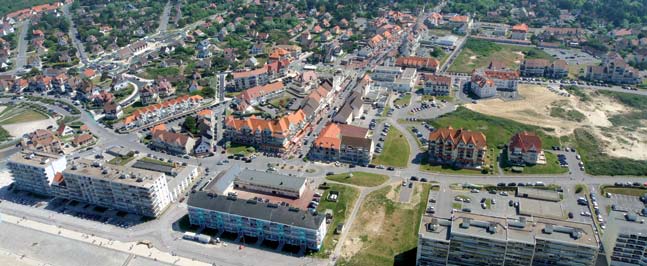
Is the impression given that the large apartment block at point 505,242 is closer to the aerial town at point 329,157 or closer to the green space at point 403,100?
the aerial town at point 329,157

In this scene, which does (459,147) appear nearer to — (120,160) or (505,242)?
(505,242)

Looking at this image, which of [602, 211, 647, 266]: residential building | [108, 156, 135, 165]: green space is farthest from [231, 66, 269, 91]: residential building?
[602, 211, 647, 266]: residential building

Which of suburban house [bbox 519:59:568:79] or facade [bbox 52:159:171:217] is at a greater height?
suburban house [bbox 519:59:568:79]

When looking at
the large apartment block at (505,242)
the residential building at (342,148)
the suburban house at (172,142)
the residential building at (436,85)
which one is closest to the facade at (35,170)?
the suburban house at (172,142)

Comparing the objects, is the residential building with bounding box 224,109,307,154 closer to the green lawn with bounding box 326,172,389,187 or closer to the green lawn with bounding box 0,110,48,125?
the green lawn with bounding box 326,172,389,187

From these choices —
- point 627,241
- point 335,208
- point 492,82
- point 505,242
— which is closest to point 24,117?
point 335,208

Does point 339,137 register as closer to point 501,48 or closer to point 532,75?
point 532,75

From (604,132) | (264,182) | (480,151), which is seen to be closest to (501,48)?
(604,132)
